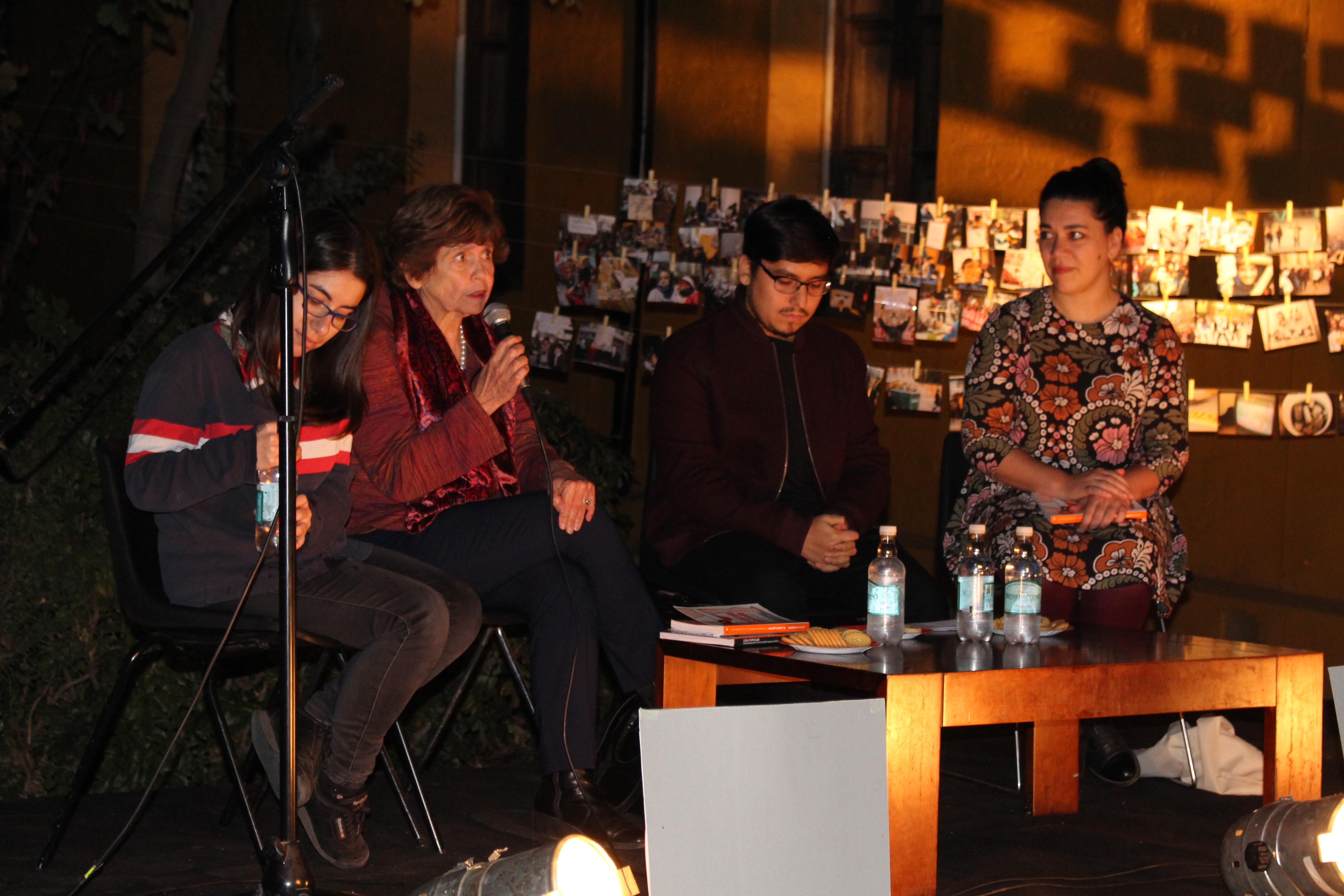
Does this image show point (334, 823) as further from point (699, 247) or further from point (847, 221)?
point (847, 221)

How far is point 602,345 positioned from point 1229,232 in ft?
6.44

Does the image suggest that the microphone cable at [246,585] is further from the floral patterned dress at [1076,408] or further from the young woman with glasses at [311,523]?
the floral patterned dress at [1076,408]

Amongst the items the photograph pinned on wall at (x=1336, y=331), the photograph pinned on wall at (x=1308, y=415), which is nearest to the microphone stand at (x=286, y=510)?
the photograph pinned on wall at (x=1308, y=415)

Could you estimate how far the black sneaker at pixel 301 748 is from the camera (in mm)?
2455

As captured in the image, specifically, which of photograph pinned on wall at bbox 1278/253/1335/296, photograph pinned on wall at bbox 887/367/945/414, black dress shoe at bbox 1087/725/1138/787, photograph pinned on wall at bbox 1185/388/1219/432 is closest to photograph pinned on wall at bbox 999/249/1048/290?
photograph pinned on wall at bbox 887/367/945/414

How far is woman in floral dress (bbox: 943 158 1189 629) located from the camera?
10.5 feet

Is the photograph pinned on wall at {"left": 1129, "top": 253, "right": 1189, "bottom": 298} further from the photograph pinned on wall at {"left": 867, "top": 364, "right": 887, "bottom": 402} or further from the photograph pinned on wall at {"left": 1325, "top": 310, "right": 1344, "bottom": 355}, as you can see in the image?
the photograph pinned on wall at {"left": 867, "top": 364, "right": 887, "bottom": 402}

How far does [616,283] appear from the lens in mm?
4246

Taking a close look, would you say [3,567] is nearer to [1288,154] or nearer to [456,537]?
[456,537]

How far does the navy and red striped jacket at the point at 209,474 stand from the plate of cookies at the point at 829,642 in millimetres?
879

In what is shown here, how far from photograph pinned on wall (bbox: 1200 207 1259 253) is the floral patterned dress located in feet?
3.47

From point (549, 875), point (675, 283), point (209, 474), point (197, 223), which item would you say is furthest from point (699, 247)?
point (549, 875)

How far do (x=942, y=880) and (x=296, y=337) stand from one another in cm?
149

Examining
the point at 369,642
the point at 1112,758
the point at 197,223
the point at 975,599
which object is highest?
the point at 197,223
